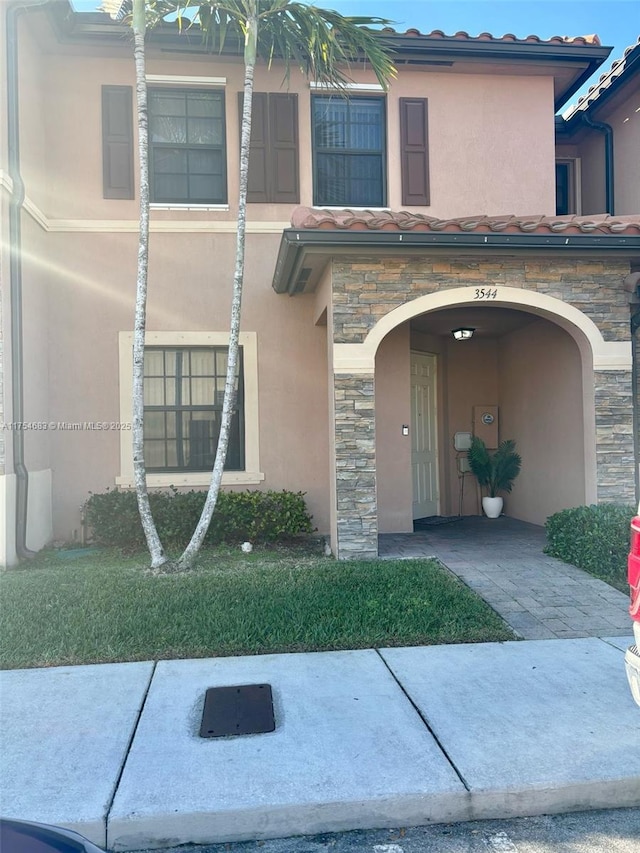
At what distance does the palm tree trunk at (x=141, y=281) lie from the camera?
6.25 metres

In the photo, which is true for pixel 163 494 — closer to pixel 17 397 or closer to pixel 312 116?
pixel 17 397

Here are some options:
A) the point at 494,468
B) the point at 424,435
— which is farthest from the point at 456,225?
the point at 494,468

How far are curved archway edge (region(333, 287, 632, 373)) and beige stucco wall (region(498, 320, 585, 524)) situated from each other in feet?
2.67

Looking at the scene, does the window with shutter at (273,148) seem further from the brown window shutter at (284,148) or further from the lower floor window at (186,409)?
the lower floor window at (186,409)

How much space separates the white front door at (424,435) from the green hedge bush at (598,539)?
3.11m

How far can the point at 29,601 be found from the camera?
5.59 metres

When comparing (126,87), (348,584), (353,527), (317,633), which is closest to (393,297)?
(353,527)

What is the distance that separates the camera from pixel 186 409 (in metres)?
8.70

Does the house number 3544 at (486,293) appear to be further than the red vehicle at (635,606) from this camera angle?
Yes

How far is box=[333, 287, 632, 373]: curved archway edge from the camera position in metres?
6.89

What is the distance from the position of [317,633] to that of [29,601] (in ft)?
8.86

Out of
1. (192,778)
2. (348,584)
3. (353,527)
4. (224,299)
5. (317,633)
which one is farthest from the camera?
(224,299)

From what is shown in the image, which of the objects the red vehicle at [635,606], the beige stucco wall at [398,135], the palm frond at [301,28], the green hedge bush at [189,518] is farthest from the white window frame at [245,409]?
the red vehicle at [635,606]

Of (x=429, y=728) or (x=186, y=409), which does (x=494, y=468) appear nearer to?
(x=186, y=409)
